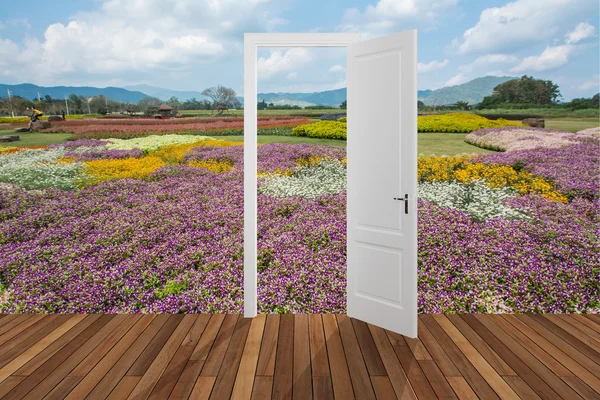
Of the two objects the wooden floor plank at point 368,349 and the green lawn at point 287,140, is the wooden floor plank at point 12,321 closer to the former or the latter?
the green lawn at point 287,140

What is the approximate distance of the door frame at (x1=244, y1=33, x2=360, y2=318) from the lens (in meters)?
3.83

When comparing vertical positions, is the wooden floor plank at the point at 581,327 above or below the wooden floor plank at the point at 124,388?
below

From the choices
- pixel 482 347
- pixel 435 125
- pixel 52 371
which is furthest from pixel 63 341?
pixel 435 125

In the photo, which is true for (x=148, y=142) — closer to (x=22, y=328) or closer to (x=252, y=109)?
(x=252, y=109)

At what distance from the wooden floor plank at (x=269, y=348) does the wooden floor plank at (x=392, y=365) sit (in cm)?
76

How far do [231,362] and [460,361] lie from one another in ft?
5.13

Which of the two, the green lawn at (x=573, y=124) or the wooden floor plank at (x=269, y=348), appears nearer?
the wooden floor plank at (x=269, y=348)

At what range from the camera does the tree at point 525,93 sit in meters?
5.27

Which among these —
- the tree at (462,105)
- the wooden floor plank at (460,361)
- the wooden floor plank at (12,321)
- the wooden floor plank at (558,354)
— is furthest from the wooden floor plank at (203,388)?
the tree at (462,105)

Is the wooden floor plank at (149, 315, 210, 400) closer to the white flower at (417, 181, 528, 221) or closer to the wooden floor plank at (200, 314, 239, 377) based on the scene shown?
the wooden floor plank at (200, 314, 239, 377)

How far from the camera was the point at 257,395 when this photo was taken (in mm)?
2650

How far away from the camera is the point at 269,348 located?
131 inches

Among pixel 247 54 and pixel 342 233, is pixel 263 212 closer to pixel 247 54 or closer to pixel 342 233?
pixel 342 233

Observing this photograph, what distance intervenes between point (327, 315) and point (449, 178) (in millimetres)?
2146
